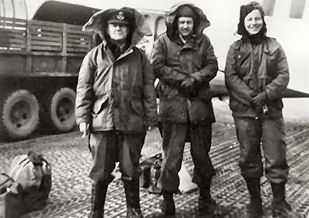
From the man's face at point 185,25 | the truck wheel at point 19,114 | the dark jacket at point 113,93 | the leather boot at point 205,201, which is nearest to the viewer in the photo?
the dark jacket at point 113,93

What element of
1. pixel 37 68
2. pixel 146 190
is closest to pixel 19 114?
pixel 37 68

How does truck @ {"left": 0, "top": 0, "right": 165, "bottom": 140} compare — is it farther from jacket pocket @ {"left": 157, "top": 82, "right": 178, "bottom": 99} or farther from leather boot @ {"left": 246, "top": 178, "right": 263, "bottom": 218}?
leather boot @ {"left": 246, "top": 178, "right": 263, "bottom": 218}

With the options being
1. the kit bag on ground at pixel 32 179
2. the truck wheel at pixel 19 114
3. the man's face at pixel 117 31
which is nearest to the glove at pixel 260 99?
the man's face at pixel 117 31

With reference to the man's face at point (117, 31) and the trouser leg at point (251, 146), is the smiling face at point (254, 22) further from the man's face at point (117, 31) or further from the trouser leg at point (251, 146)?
the man's face at point (117, 31)

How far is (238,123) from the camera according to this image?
13.5ft

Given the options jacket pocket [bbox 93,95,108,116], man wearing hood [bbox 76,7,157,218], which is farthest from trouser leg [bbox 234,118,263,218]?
jacket pocket [bbox 93,95,108,116]

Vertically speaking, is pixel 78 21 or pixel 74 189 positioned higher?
pixel 78 21

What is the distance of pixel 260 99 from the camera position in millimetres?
3936

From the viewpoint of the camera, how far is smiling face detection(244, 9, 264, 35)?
13.2ft

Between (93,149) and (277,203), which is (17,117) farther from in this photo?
(277,203)

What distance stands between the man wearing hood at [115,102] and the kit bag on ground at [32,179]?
2.64ft

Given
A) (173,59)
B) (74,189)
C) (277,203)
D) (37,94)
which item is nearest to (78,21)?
(37,94)

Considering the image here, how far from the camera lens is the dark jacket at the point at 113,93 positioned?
3732mm

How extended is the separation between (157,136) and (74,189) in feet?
13.1
